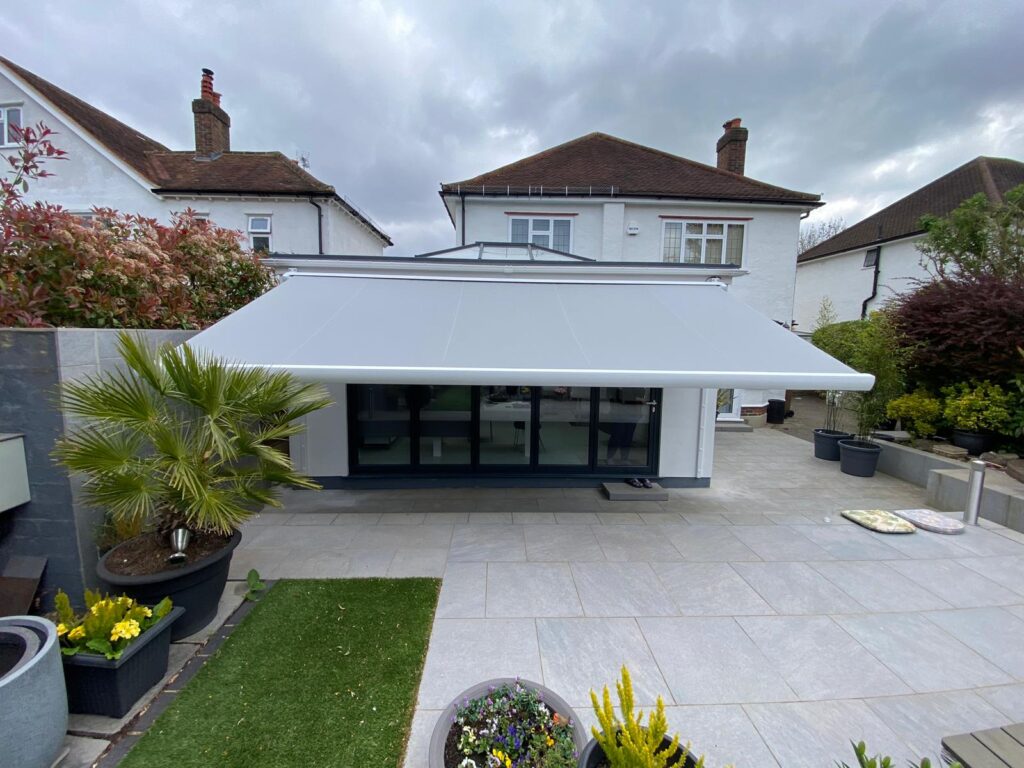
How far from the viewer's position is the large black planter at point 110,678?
3.15 m

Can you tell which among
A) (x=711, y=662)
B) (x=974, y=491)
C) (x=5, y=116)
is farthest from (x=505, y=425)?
(x=5, y=116)

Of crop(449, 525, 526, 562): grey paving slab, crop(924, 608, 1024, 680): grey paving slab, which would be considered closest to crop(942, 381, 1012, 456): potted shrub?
crop(924, 608, 1024, 680): grey paving slab

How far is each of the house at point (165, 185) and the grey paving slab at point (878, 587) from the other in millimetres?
17521

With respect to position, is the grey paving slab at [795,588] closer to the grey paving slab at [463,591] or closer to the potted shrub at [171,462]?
the grey paving slab at [463,591]

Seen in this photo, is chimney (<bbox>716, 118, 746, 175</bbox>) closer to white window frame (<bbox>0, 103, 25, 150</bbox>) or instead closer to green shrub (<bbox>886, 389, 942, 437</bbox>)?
green shrub (<bbox>886, 389, 942, 437</bbox>)

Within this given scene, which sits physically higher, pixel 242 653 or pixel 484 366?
pixel 484 366

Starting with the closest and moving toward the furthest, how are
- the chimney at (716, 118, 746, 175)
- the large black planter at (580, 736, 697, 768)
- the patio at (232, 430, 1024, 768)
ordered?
the large black planter at (580, 736, 697, 768)
the patio at (232, 430, 1024, 768)
the chimney at (716, 118, 746, 175)

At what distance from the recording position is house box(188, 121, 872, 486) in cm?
523

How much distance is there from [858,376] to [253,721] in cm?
747

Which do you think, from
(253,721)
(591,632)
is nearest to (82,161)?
(253,721)

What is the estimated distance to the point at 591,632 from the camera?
4340 millimetres

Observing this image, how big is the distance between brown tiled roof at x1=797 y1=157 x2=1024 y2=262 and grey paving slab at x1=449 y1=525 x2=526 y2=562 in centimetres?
2368

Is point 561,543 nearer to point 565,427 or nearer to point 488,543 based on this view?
point 488,543

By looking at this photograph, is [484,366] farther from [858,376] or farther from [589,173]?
[589,173]
